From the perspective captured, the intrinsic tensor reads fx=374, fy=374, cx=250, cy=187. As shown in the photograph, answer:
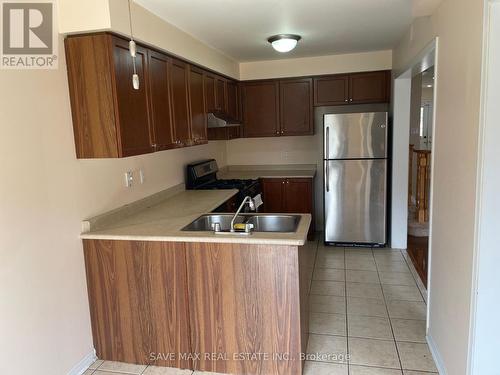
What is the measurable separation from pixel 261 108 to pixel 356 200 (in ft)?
5.73

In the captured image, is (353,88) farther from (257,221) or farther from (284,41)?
(257,221)

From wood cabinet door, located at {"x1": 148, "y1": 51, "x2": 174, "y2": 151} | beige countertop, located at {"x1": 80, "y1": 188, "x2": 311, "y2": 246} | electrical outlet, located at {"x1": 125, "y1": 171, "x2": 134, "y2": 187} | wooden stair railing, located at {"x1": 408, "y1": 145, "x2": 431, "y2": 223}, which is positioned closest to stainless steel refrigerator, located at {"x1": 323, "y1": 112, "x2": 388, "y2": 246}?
wooden stair railing, located at {"x1": 408, "y1": 145, "x2": 431, "y2": 223}

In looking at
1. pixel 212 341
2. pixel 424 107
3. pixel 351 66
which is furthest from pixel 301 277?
pixel 424 107

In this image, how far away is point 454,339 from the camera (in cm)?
209

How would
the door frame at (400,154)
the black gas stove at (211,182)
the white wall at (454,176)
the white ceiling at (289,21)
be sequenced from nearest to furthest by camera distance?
the white wall at (454,176)
the white ceiling at (289,21)
the black gas stove at (211,182)
the door frame at (400,154)

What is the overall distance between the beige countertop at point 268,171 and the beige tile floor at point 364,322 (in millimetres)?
1214

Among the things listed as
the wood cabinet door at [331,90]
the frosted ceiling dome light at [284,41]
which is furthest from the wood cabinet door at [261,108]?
the frosted ceiling dome light at [284,41]

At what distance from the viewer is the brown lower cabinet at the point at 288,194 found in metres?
4.84

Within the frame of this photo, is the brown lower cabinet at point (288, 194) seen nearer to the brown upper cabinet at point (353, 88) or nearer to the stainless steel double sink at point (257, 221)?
the brown upper cabinet at point (353, 88)

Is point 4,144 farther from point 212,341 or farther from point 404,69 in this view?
point 404,69

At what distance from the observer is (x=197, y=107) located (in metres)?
3.56

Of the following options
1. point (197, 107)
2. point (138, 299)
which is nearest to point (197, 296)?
point (138, 299)

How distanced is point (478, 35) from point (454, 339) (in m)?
1.59

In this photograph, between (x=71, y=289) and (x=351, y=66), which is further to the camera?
(x=351, y=66)
